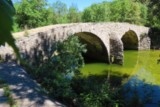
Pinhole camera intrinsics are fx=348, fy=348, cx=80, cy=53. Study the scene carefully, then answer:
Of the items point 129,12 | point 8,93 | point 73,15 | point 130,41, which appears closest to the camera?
point 8,93

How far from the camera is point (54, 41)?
1364cm

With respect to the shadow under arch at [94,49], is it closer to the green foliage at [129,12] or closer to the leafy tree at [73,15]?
the green foliage at [129,12]

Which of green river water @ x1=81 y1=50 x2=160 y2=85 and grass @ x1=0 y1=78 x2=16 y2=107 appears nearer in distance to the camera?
grass @ x1=0 y1=78 x2=16 y2=107

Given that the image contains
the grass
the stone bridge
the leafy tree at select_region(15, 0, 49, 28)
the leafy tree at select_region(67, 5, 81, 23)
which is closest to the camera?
the grass

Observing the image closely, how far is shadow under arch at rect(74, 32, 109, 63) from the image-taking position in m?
22.3

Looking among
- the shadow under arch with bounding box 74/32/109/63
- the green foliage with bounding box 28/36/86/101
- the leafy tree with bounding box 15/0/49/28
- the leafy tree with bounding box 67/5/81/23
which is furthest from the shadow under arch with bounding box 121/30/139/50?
the green foliage with bounding box 28/36/86/101

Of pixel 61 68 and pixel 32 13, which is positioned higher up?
pixel 32 13

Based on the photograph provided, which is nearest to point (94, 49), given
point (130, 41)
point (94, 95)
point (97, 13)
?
point (130, 41)

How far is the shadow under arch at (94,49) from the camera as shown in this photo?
22.3 m

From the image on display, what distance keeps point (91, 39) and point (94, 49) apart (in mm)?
1791

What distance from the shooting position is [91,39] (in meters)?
22.5

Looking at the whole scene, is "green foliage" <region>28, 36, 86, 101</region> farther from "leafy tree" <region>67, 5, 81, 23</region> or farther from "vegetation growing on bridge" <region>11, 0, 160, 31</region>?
"leafy tree" <region>67, 5, 81, 23</region>

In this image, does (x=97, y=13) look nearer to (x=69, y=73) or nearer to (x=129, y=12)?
(x=129, y=12)

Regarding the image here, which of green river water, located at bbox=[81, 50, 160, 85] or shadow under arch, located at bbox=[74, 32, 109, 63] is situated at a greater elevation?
shadow under arch, located at bbox=[74, 32, 109, 63]
